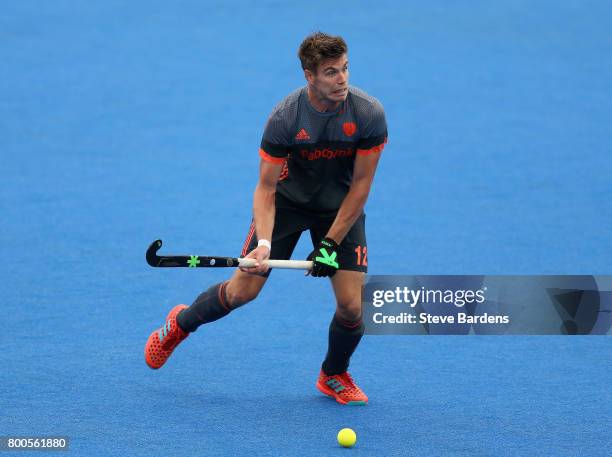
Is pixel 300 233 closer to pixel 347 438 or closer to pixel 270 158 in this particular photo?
pixel 270 158

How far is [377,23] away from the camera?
15344mm

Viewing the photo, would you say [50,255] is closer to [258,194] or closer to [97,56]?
[258,194]

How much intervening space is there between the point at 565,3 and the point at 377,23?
9.78 ft

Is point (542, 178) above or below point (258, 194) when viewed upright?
above

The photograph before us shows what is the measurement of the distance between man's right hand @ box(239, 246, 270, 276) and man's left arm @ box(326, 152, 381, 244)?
35 centimetres

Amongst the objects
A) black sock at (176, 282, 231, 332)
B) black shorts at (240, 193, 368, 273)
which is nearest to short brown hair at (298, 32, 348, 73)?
black shorts at (240, 193, 368, 273)

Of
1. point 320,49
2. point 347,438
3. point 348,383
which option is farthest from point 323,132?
point 347,438

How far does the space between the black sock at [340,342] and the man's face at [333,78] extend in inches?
49.3

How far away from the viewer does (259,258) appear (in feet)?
18.0

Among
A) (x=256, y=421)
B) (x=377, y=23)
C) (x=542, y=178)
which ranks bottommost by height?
(x=256, y=421)

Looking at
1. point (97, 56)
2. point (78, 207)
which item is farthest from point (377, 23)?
point (78, 207)

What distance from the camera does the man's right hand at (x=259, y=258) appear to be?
5.47m

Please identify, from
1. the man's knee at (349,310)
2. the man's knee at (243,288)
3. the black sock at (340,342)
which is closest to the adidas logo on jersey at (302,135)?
the man's knee at (243,288)

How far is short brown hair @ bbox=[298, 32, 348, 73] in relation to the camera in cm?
530
